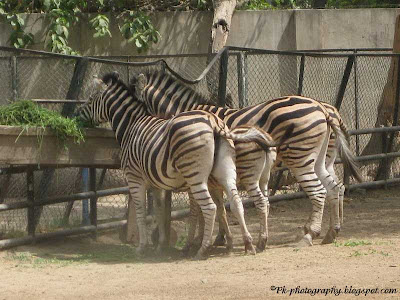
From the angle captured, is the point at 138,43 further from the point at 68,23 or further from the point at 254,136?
the point at 254,136

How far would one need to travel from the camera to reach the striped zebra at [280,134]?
811 cm

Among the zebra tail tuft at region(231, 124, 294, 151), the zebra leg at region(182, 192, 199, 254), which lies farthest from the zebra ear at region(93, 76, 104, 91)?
the zebra tail tuft at region(231, 124, 294, 151)

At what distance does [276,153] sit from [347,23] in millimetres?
6859

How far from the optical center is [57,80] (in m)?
12.2

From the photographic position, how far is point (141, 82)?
8.65m

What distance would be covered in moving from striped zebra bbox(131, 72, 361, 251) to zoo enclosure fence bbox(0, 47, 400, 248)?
345 mm

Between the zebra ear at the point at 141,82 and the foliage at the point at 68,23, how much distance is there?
4890 millimetres

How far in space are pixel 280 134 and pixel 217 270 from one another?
1.94m

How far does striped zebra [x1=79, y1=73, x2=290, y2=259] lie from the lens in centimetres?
759

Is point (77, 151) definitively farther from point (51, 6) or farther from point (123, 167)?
point (51, 6)

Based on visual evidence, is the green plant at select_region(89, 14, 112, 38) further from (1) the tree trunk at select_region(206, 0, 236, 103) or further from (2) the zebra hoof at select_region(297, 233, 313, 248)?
(2) the zebra hoof at select_region(297, 233, 313, 248)

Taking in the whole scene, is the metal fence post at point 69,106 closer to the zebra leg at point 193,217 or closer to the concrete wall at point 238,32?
the zebra leg at point 193,217

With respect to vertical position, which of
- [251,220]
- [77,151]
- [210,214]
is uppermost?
[77,151]

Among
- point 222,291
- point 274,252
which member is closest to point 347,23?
point 274,252
